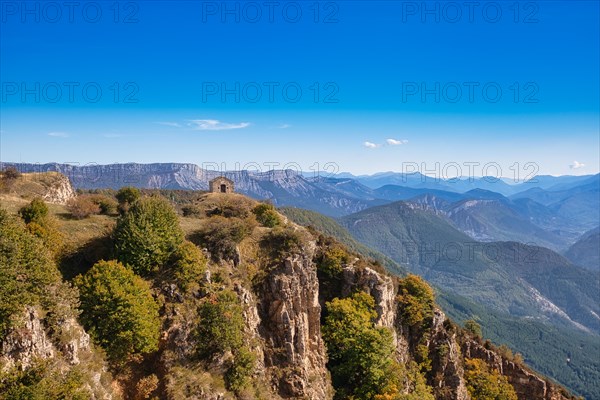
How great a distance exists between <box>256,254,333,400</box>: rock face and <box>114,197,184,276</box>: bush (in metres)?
8.80

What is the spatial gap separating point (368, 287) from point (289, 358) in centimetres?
1219

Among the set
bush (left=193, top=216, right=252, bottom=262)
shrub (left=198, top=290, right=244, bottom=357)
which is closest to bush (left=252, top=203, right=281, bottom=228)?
bush (left=193, top=216, right=252, bottom=262)

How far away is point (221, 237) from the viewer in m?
35.0

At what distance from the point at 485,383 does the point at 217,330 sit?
38.9 m

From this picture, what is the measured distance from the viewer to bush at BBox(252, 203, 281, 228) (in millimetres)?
44844

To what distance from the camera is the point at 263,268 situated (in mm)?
36000

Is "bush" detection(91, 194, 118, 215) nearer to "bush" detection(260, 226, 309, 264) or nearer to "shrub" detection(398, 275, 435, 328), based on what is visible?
"bush" detection(260, 226, 309, 264)

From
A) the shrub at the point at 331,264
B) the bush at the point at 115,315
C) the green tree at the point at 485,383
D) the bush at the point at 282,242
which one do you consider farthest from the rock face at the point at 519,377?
the bush at the point at 115,315

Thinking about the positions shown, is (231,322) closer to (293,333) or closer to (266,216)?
(293,333)

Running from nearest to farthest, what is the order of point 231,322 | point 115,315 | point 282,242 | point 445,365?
point 115,315, point 231,322, point 282,242, point 445,365

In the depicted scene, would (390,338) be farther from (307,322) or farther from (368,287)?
(307,322)

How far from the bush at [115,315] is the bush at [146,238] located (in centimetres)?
336

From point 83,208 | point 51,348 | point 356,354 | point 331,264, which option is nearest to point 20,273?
point 51,348

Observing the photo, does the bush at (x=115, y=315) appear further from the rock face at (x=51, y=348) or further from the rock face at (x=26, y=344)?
the rock face at (x=26, y=344)
